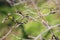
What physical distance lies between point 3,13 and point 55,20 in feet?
4.59

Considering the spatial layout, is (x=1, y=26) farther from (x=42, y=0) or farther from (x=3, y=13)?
(x=42, y=0)

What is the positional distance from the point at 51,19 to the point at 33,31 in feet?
2.06

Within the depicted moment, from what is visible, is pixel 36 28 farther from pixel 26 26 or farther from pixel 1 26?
pixel 1 26

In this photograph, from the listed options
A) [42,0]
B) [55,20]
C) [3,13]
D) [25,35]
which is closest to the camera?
[25,35]

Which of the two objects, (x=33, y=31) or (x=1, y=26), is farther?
(x=1, y=26)

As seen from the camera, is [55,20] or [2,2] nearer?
[55,20]

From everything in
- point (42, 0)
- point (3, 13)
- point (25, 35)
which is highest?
point (42, 0)

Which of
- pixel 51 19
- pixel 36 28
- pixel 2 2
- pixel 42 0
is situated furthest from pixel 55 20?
pixel 2 2

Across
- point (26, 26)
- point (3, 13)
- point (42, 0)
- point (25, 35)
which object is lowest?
point (25, 35)

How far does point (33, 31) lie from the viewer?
470 centimetres

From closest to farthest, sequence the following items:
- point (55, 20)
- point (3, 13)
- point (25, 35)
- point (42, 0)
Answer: point (25, 35)
point (55, 20)
point (3, 13)
point (42, 0)

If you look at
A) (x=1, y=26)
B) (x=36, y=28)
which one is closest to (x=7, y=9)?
(x=1, y=26)

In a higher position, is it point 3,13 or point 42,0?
point 42,0

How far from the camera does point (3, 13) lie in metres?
5.42
